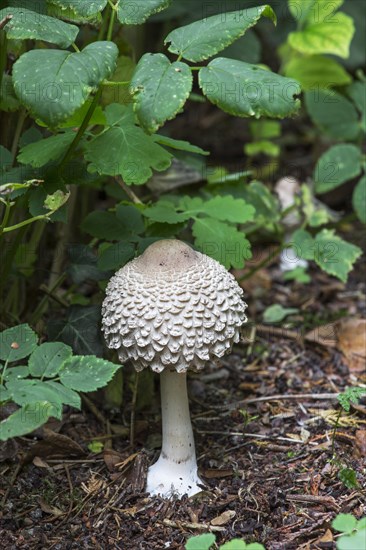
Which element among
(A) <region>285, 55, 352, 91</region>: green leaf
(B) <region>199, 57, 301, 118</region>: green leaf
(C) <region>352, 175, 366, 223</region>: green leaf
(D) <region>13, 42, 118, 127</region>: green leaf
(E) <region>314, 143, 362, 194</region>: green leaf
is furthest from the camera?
(A) <region>285, 55, 352, 91</region>: green leaf

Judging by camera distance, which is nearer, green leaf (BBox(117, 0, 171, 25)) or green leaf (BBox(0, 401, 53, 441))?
green leaf (BBox(0, 401, 53, 441))

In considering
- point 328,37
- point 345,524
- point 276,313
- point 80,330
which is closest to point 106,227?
point 80,330

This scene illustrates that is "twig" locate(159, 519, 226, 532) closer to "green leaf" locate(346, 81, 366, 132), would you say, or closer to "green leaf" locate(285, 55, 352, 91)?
"green leaf" locate(346, 81, 366, 132)

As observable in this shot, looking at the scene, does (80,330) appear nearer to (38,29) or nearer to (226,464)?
(226,464)

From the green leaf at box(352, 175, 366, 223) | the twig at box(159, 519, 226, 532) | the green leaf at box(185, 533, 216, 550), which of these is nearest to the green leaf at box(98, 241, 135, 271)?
the twig at box(159, 519, 226, 532)

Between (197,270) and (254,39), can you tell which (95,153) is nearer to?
(197,270)

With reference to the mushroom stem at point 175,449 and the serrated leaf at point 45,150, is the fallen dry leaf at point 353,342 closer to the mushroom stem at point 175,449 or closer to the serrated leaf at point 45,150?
the mushroom stem at point 175,449

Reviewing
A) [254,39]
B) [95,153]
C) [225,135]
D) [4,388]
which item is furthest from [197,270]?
[225,135]
